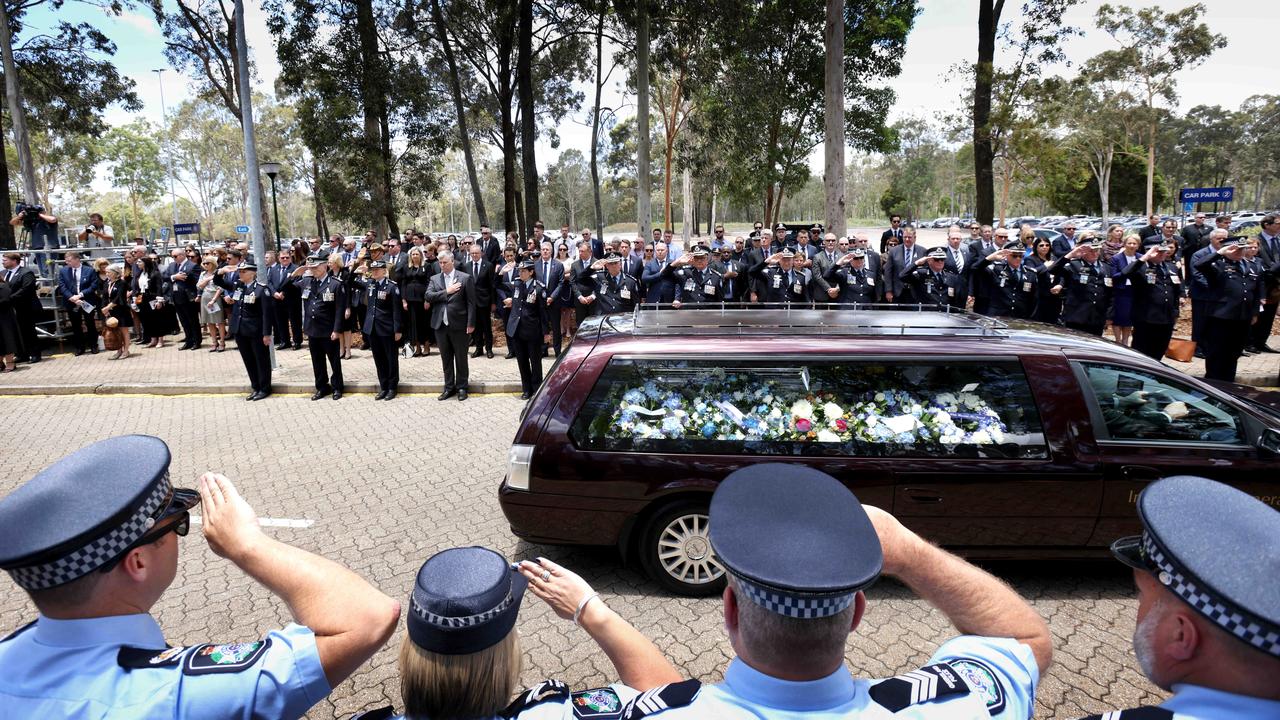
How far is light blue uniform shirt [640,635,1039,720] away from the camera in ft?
4.18

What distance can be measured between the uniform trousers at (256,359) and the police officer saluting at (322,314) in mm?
753

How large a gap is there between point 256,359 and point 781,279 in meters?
8.01

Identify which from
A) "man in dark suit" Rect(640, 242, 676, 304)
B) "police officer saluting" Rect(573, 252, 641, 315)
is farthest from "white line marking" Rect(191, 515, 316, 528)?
"man in dark suit" Rect(640, 242, 676, 304)

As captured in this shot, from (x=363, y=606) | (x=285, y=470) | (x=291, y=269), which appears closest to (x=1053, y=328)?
(x=363, y=606)

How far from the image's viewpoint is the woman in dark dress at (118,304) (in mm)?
13594

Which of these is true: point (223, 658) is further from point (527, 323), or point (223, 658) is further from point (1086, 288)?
point (1086, 288)

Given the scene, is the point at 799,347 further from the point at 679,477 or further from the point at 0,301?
the point at 0,301

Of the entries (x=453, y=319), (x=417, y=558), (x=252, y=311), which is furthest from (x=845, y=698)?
(x=252, y=311)

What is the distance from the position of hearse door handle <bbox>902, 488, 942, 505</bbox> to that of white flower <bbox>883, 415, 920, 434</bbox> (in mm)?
354

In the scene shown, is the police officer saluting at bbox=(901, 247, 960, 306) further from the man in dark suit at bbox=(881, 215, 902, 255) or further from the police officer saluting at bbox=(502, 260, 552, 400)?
the police officer saluting at bbox=(502, 260, 552, 400)

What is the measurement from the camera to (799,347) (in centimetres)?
432

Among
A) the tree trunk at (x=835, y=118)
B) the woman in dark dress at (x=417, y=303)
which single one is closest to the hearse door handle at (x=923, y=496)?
the woman in dark dress at (x=417, y=303)

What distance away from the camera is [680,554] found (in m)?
4.35

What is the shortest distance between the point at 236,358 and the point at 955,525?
13.2 m
